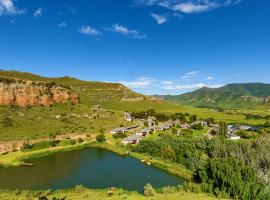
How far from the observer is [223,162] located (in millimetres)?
59594

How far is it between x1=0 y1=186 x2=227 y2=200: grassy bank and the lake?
275 inches

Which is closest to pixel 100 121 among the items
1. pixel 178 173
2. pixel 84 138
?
pixel 84 138

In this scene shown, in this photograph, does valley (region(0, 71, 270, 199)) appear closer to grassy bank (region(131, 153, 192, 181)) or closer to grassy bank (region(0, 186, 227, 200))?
grassy bank (region(131, 153, 192, 181))

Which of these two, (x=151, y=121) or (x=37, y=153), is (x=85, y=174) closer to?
(x=37, y=153)

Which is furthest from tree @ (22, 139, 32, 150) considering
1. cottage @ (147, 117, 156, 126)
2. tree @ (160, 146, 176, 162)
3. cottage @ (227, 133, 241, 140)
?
cottage @ (227, 133, 241, 140)

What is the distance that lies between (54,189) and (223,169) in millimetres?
37887

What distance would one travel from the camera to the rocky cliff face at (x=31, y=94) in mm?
138000

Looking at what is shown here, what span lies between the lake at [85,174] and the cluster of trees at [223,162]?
8.54m

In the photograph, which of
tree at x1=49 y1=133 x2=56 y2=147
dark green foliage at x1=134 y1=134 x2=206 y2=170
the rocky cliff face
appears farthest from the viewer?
the rocky cliff face

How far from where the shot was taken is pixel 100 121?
14675 cm

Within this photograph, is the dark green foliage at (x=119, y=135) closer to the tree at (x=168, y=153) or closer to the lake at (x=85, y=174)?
the lake at (x=85, y=174)

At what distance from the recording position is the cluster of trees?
178 ft

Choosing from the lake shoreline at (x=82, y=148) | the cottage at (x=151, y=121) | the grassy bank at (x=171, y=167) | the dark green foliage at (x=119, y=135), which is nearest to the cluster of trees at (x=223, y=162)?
the grassy bank at (x=171, y=167)

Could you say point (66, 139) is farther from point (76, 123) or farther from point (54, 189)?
point (54, 189)
